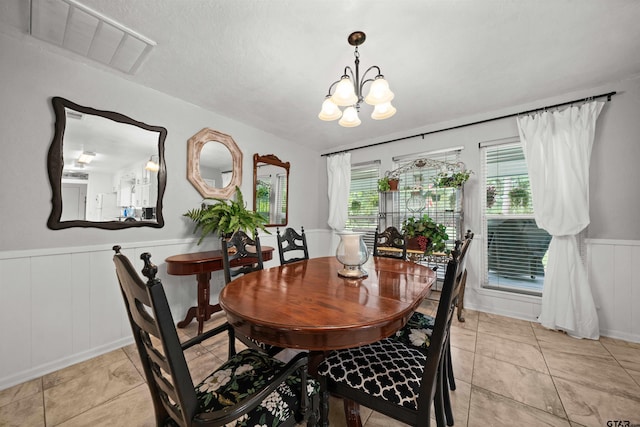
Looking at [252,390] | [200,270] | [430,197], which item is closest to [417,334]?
[252,390]

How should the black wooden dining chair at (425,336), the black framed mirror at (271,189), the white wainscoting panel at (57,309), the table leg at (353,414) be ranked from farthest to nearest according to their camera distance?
the black framed mirror at (271,189) → the white wainscoting panel at (57,309) → the black wooden dining chair at (425,336) → the table leg at (353,414)

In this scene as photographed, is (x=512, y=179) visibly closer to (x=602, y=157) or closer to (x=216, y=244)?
(x=602, y=157)

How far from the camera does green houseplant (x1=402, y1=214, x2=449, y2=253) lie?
289 cm

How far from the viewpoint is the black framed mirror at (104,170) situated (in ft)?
6.30

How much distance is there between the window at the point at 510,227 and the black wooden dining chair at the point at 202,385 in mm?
2938

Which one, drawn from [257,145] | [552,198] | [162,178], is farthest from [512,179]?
[162,178]

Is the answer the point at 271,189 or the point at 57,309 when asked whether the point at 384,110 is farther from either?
the point at 57,309

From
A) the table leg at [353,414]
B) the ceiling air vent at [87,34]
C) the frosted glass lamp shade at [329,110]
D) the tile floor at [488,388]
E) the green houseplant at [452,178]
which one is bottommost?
the tile floor at [488,388]

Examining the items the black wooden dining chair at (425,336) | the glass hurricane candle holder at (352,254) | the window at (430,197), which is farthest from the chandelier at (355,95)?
the window at (430,197)

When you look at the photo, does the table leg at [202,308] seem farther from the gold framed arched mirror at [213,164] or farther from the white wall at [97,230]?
the gold framed arched mirror at [213,164]

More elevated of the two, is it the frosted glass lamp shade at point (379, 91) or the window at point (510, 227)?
the frosted glass lamp shade at point (379, 91)

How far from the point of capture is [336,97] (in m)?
1.63

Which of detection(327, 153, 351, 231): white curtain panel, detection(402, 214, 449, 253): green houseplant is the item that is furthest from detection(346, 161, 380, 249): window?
detection(402, 214, 449, 253): green houseplant

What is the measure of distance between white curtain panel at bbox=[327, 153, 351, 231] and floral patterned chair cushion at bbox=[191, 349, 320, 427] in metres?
3.15
